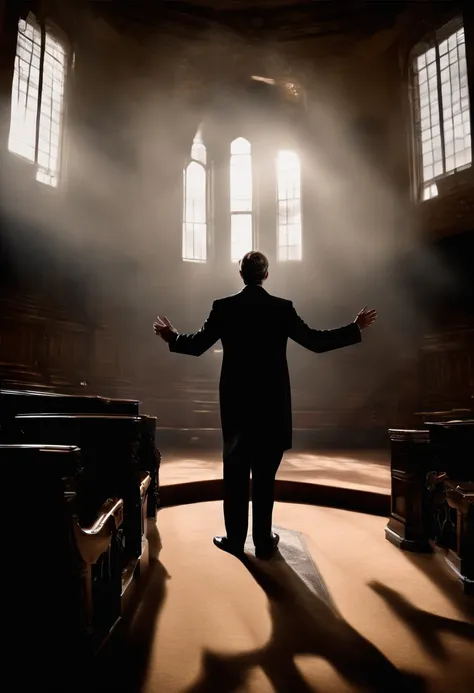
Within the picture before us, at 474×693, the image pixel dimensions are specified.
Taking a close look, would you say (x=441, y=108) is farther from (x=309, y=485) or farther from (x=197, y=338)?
(x=197, y=338)

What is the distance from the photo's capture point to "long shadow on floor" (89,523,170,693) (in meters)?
1.02

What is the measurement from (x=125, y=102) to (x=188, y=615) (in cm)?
810

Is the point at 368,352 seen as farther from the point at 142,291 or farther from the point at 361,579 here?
the point at 361,579

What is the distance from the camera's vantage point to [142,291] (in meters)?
7.24

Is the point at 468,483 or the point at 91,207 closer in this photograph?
the point at 468,483

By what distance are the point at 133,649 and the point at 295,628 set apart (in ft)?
1.52

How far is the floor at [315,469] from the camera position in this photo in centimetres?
329

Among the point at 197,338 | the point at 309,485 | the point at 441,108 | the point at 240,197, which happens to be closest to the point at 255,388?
the point at 197,338

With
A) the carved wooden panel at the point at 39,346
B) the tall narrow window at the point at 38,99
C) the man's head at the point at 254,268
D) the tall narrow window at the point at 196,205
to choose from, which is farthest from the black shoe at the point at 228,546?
the tall narrow window at the point at 196,205

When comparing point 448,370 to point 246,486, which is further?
point 448,370

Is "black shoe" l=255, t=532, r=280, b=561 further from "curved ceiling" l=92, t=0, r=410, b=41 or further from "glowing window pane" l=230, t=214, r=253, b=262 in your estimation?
"curved ceiling" l=92, t=0, r=410, b=41

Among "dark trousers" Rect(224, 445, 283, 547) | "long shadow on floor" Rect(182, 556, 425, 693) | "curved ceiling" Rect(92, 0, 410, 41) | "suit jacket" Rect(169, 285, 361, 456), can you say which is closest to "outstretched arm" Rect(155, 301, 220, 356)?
"suit jacket" Rect(169, 285, 361, 456)

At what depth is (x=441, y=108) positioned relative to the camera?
7113 millimetres

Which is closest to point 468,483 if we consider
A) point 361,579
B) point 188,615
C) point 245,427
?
point 361,579
